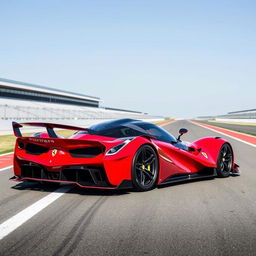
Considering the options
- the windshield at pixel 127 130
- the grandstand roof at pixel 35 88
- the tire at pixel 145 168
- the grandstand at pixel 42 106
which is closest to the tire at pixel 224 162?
the windshield at pixel 127 130

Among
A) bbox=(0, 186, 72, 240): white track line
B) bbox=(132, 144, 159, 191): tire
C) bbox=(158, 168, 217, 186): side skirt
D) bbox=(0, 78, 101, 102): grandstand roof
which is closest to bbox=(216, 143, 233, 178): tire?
bbox=(158, 168, 217, 186): side skirt

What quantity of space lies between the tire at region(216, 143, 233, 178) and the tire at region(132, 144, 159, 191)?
2006mm

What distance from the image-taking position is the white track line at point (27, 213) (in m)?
3.90

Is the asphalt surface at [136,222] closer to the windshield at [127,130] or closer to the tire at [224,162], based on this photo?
the windshield at [127,130]

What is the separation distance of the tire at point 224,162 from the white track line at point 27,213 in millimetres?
3094

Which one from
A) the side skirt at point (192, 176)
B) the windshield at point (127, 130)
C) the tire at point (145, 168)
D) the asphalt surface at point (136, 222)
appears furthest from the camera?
the side skirt at point (192, 176)

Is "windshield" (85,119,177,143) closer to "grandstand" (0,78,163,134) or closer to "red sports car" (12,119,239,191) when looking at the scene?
"red sports car" (12,119,239,191)

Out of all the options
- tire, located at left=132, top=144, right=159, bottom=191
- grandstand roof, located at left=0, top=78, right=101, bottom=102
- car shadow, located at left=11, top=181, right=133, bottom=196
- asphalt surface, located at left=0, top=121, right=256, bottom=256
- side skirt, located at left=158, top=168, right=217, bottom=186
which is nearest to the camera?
asphalt surface, located at left=0, top=121, right=256, bottom=256

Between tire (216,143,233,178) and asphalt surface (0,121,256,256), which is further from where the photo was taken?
tire (216,143,233,178)

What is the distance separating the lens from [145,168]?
5762mm

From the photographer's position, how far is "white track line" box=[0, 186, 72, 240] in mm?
3902

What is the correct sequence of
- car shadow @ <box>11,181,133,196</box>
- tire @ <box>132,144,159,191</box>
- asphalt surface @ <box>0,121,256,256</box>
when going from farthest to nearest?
car shadow @ <box>11,181,133,196</box> → tire @ <box>132,144,159,191</box> → asphalt surface @ <box>0,121,256,256</box>

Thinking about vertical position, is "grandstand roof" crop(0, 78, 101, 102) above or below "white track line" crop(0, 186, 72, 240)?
above

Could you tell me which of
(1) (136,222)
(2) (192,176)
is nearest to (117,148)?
(1) (136,222)
